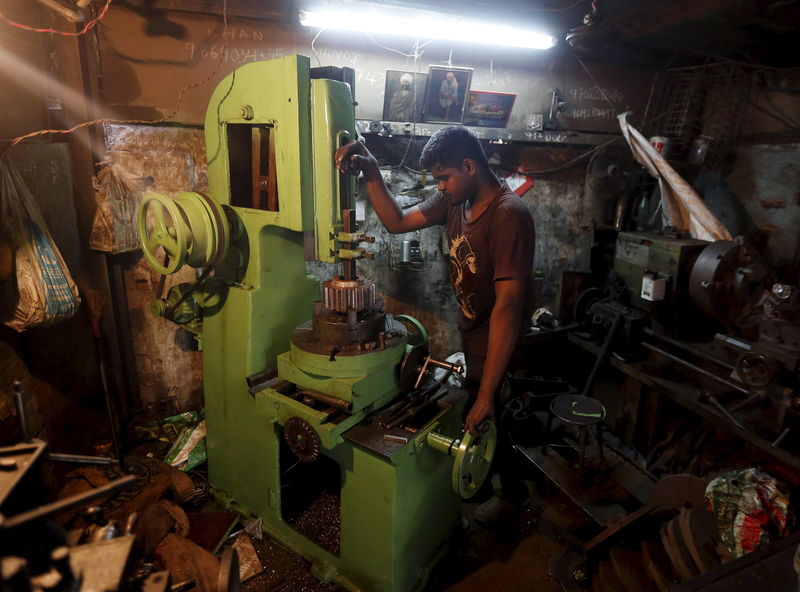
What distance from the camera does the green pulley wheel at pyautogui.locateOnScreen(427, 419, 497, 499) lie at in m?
1.79

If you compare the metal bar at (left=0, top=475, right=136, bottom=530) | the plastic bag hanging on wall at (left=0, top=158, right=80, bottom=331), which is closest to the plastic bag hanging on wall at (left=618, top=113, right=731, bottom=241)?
the metal bar at (left=0, top=475, right=136, bottom=530)

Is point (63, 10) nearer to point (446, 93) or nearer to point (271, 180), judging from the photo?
point (271, 180)

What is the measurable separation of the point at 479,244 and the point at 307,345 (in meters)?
1.02

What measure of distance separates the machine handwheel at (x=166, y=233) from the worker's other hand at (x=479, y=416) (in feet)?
4.70

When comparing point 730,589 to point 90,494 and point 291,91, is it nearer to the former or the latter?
point 90,494

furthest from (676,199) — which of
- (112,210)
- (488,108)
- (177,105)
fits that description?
(112,210)

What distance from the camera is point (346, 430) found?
194cm

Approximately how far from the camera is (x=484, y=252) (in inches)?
96.2

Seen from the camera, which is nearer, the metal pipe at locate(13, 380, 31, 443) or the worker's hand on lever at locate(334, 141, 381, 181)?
the metal pipe at locate(13, 380, 31, 443)

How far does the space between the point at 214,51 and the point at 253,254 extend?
5.75ft

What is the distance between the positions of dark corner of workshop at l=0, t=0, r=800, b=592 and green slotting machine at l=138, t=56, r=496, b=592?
0.02 metres

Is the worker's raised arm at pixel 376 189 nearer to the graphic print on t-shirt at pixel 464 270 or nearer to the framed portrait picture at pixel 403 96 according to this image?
the graphic print on t-shirt at pixel 464 270

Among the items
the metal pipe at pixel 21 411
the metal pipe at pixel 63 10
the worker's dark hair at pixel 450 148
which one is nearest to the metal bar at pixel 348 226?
the worker's dark hair at pixel 450 148

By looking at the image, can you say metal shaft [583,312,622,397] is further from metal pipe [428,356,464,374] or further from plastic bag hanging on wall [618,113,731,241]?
metal pipe [428,356,464,374]
